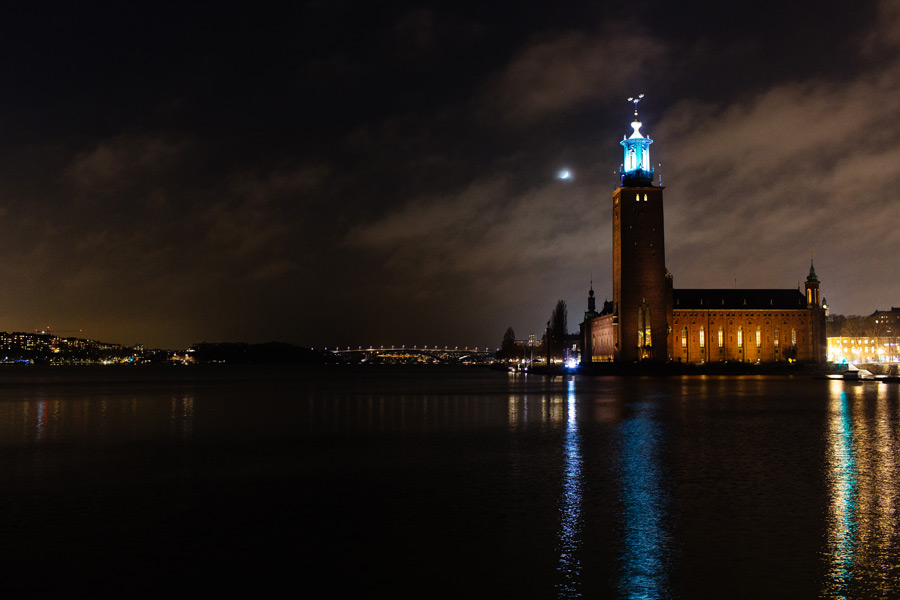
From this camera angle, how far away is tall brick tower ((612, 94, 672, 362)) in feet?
294

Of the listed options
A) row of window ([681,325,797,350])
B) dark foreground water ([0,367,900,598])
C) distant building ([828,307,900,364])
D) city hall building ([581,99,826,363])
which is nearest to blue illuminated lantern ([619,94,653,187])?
city hall building ([581,99,826,363])

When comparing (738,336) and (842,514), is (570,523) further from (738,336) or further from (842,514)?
(738,336)

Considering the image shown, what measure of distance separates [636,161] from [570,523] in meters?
87.0

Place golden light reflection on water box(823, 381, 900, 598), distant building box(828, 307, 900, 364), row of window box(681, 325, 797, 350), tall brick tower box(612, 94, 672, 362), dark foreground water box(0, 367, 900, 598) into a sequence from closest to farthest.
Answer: golden light reflection on water box(823, 381, 900, 598) < dark foreground water box(0, 367, 900, 598) < tall brick tower box(612, 94, 672, 362) < row of window box(681, 325, 797, 350) < distant building box(828, 307, 900, 364)

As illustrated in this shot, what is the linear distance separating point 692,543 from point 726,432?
45.7 feet

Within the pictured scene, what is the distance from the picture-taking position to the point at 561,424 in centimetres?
2664

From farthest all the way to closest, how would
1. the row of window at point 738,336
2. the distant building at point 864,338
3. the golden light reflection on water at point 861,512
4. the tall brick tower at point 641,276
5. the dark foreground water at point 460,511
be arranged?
the distant building at point 864,338 → the row of window at point 738,336 → the tall brick tower at point 641,276 → the dark foreground water at point 460,511 → the golden light reflection on water at point 861,512

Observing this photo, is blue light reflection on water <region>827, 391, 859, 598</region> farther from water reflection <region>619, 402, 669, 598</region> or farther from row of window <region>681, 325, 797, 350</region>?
row of window <region>681, 325, 797, 350</region>

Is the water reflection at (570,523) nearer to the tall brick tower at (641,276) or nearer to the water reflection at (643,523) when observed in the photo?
the water reflection at (643,523)

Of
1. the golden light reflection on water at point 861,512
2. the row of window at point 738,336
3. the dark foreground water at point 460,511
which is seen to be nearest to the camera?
the golden light reflection on water at point 861,512

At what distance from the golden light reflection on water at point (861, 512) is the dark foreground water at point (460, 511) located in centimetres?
4

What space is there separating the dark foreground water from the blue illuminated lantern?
70.0m

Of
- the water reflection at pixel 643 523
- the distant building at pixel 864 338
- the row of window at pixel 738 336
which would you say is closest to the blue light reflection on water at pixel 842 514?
the water reflection at pixel 643 523

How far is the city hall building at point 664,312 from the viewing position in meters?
90.1
